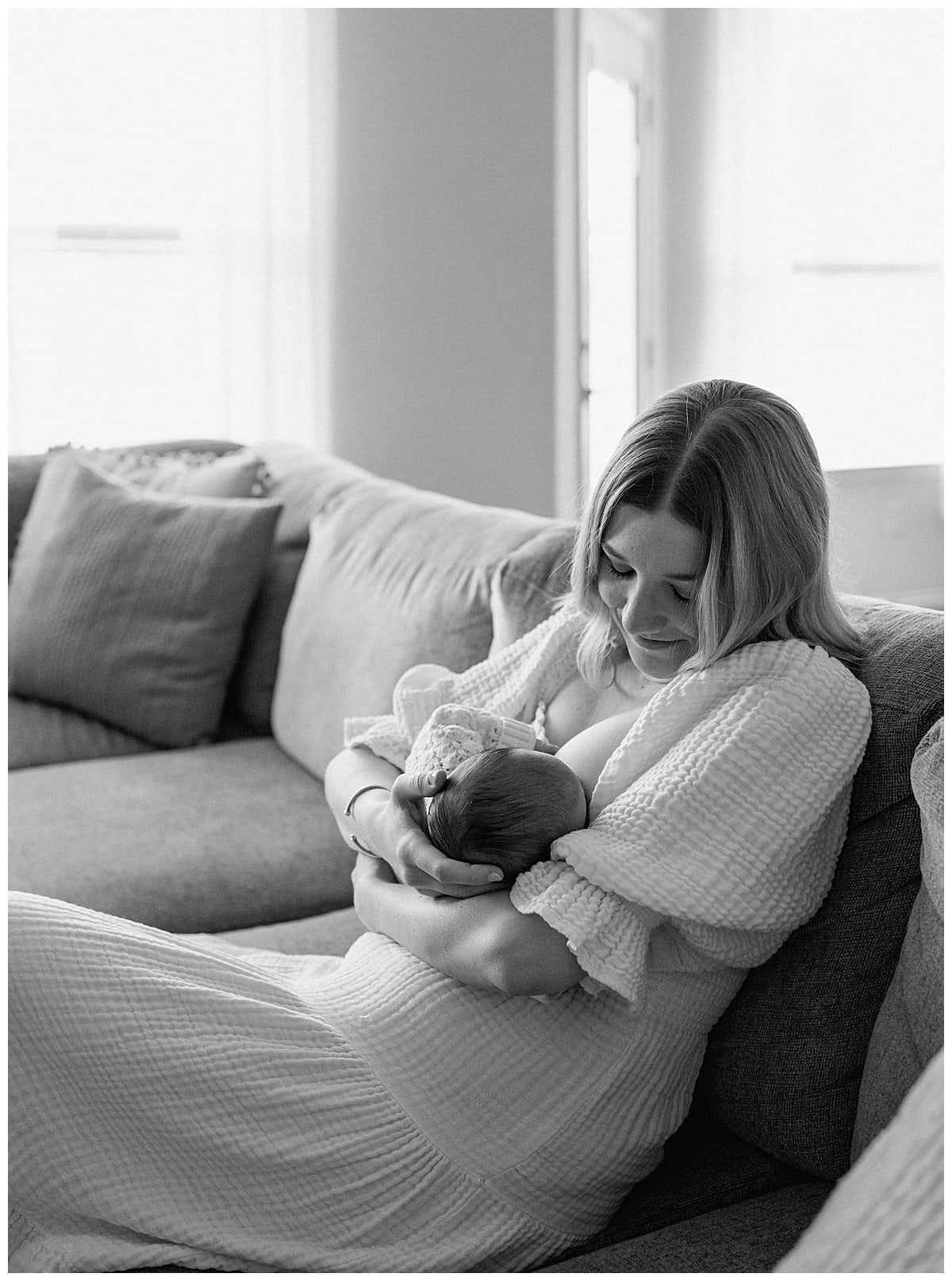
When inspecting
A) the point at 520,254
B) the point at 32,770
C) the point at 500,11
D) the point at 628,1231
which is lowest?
the point at 628,1231

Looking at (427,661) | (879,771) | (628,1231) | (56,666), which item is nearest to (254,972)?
(628,1231)

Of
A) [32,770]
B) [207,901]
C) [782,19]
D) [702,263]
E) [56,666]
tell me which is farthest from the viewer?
[702,263]

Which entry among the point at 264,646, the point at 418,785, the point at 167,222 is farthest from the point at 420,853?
the point at 167,222

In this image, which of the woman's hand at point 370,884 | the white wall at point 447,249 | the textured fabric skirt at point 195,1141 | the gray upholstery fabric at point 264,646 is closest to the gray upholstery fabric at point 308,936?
the woman's hand at point 370,884

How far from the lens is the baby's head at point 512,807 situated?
3.69 ft

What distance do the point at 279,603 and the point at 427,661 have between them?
76 centimetres

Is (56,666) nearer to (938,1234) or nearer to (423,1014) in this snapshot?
(423,1014)

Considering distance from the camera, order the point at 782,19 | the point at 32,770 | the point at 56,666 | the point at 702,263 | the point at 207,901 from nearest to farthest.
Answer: the point at 207,901 < the point at 32,770 < the point at 56,666 < the point at 782,19 < the point at 702,263

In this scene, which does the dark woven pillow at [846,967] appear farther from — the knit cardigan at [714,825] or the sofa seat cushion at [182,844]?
the sofa seat cushion at [182,844]

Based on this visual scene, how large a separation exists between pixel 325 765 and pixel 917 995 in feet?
4.14

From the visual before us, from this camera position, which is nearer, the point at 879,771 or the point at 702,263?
the point at 879,771

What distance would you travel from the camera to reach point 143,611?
8.23 feet

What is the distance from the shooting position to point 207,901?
1.87 m

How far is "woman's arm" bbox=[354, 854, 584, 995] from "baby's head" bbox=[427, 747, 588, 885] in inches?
1.8
